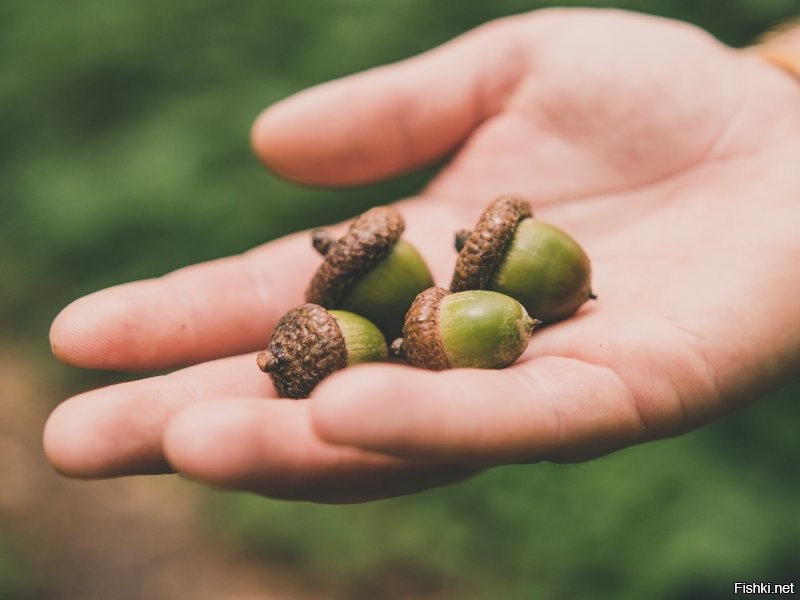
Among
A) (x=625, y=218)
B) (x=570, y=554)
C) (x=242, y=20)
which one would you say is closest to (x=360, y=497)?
(x=570, y=554)

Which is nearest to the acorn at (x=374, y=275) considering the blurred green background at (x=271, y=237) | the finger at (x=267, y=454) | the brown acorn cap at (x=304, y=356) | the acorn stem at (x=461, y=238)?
the acorn stem at (x=461, y=238)

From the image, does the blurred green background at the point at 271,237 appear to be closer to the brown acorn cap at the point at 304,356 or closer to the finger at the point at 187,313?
the finger at the point at 187,313

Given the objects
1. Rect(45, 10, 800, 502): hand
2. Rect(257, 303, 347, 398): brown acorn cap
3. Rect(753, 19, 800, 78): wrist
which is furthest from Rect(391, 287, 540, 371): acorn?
Rect(753, 19, 800, 78): wrist

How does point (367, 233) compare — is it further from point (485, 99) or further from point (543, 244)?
point (485, 99)

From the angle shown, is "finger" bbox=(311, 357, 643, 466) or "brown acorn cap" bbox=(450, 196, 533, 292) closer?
"finger" bbox=(311, 357, 643, 466)

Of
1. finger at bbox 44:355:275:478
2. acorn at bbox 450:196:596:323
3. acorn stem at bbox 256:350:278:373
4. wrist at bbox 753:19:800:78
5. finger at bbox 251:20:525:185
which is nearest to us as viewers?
finger at bbox 44:355:275:478

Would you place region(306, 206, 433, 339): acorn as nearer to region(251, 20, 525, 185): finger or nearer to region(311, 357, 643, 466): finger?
region(311, 357, 643, 466): finger

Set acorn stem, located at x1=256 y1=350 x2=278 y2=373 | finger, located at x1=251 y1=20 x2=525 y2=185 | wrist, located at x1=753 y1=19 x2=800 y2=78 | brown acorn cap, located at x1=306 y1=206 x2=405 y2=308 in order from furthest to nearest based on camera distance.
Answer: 1. wrist, located at x1=753 y1=19 x2=800 y2=78
2. finger, located at x1=251 y1=20 x2=525 y2=185
3. brown acorn cap, located at x1=306 y1=206 x2=405 y2=308
4. acorn stem, located at x1=256 y1=350 x2=278 y2=373

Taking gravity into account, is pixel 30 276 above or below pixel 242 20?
below
